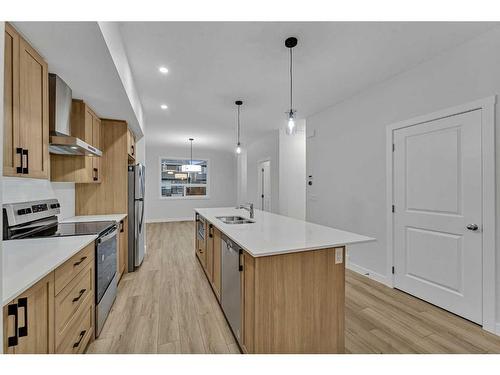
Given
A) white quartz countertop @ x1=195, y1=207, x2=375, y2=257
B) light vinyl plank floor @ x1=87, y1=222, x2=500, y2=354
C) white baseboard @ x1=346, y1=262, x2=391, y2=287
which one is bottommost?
light vinyl plank floor @ x1=87, y1=222, x2=500, y2=354

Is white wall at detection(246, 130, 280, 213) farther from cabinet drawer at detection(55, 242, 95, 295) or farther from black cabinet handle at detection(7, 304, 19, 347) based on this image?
black cabinet handle at detection(7, 304, 19, 347)

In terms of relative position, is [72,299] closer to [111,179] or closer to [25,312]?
[25,312]

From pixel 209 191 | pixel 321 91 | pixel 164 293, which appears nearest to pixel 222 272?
pixel 164 293

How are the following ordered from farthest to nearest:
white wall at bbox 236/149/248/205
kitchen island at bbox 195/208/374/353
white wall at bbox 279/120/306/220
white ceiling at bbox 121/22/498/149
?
1. white wall at bbox 236/149/248/205
2. white wall at bbox 279/120/306/220
3. white ceiling at bbox 121/22/498/149
4. kitchen island at bbox 195/208/374/353

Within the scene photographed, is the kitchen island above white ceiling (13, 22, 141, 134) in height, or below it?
below

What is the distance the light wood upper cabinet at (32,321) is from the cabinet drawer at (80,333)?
196mm

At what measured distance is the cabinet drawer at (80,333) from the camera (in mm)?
1397

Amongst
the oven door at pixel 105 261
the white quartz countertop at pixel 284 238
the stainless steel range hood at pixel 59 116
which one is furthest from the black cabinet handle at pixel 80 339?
the stainless steel range hood at pixel 59 116

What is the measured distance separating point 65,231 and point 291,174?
4658 millimetres

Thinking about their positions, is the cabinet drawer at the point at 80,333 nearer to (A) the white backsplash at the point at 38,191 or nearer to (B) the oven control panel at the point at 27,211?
(B) the oven control panel at the point at 27,211

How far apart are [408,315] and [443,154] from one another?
5.45 feet

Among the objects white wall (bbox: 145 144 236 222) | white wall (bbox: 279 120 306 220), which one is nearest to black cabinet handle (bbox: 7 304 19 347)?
white wall (bbox: 279 120 306 220)

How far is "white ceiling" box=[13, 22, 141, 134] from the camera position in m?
1.40

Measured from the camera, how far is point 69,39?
59.1 inches
